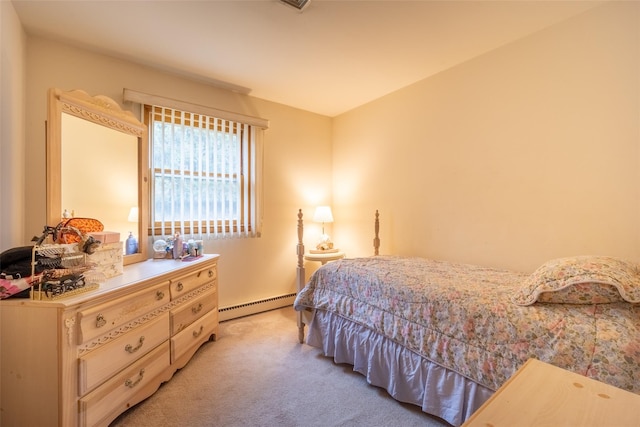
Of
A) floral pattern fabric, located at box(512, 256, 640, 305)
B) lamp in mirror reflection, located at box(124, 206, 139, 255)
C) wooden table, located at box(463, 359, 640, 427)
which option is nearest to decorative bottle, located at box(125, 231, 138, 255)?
lamp in mirror reflection, located at box(124, 206, 139, 255)

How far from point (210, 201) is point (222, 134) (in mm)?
735

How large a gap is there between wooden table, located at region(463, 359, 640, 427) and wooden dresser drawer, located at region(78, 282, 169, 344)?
163cm

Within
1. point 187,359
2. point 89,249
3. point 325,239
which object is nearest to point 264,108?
point 325,239

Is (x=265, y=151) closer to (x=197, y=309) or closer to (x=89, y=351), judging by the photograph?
(x=197, y=309)

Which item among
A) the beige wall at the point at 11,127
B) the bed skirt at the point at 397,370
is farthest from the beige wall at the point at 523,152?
the beige wall at the point at 11,127

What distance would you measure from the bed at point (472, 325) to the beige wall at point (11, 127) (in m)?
2.15

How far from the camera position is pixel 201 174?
2859 mm

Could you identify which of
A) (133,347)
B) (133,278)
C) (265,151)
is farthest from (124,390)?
(265,151)

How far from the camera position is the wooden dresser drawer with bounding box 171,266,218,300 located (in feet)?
6.56

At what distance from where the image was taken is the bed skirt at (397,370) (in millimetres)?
1446

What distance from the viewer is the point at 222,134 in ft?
9.84

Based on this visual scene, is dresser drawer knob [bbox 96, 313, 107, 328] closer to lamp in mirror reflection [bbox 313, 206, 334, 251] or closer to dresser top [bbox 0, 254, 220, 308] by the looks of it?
dresser top [bbox 0, 254, 220, 308]

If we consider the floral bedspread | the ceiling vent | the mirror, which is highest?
the ceiling vent

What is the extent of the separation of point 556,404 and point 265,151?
318 centimetres
